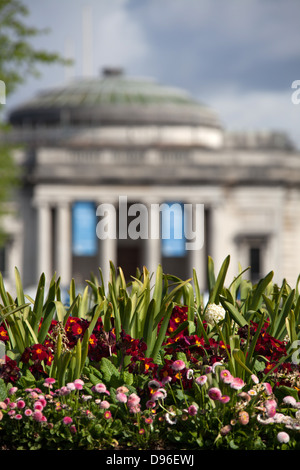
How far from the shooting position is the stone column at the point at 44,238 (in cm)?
6644

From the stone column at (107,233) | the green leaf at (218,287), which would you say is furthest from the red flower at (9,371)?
the stone column at (107,233)

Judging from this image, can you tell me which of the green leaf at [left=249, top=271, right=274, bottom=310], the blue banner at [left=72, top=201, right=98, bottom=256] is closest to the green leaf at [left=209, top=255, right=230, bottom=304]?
the green leaf at [left=249, top=271, right=274, bottom=310]

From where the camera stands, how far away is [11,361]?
8383mm

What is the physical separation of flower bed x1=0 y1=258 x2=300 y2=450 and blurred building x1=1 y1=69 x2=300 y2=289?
55645mm

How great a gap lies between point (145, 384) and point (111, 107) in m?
65.1

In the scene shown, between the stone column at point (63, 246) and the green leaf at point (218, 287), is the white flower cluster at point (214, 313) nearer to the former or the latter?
the green leaf at point (218, 287)

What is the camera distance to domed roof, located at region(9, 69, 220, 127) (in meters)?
72.0

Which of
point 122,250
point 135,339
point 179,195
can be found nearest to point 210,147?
point 179,195

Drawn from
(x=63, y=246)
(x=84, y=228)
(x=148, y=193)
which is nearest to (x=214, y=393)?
(x=63, y=246)

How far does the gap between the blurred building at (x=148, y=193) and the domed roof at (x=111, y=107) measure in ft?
1.07

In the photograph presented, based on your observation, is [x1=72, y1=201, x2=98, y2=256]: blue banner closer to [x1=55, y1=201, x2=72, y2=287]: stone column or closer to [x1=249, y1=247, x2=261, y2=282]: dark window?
[x1=55, y1=201, x2=72, y2=287]: stone column

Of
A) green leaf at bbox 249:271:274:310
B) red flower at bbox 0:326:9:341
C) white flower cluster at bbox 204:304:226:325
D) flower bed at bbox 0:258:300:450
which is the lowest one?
flower bed at bbox 0:258:300:450
